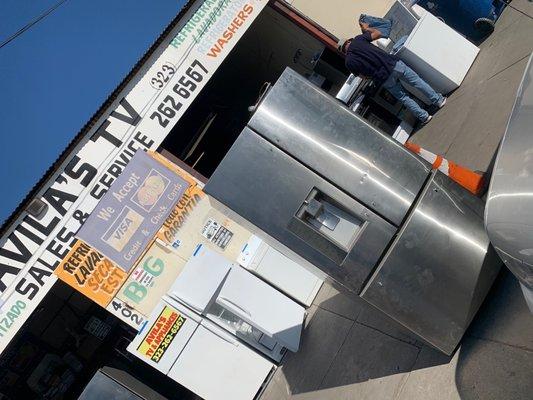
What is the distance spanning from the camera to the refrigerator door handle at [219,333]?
552cm

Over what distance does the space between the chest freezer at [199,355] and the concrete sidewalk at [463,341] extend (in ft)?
1.35

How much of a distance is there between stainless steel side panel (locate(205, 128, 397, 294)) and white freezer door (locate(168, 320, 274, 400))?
2859 mm

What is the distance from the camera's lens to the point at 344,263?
10.3ft

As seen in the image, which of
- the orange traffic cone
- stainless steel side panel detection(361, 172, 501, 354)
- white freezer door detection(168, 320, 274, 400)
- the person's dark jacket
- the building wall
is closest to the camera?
stainless steel side panel detection(361, 172, 501, 354)

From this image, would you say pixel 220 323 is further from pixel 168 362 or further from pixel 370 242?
pixel 370 242

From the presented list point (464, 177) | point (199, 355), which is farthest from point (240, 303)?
point (464, 177)

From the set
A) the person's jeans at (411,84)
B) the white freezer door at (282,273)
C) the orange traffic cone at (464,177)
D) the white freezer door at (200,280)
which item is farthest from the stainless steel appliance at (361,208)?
the white freezer door at (282,273)

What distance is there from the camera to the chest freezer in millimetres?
5441

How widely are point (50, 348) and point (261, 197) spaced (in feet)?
23.7

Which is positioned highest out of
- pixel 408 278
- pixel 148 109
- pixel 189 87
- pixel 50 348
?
pixel 189 87

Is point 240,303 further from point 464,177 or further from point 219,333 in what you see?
point 464,177

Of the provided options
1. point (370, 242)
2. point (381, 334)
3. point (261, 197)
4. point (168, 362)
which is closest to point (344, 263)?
point (370, 242)

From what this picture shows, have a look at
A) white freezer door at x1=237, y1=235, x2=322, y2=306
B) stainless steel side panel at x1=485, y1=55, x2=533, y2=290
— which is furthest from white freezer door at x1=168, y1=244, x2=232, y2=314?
stainless steel side panel at x1=485, y1=55, x2=533, y2=290

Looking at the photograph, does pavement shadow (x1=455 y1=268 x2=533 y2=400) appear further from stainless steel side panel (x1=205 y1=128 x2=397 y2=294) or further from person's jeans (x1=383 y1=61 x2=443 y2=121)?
person's jeans (x1=383 y1=61 x2=443 y2=121)
